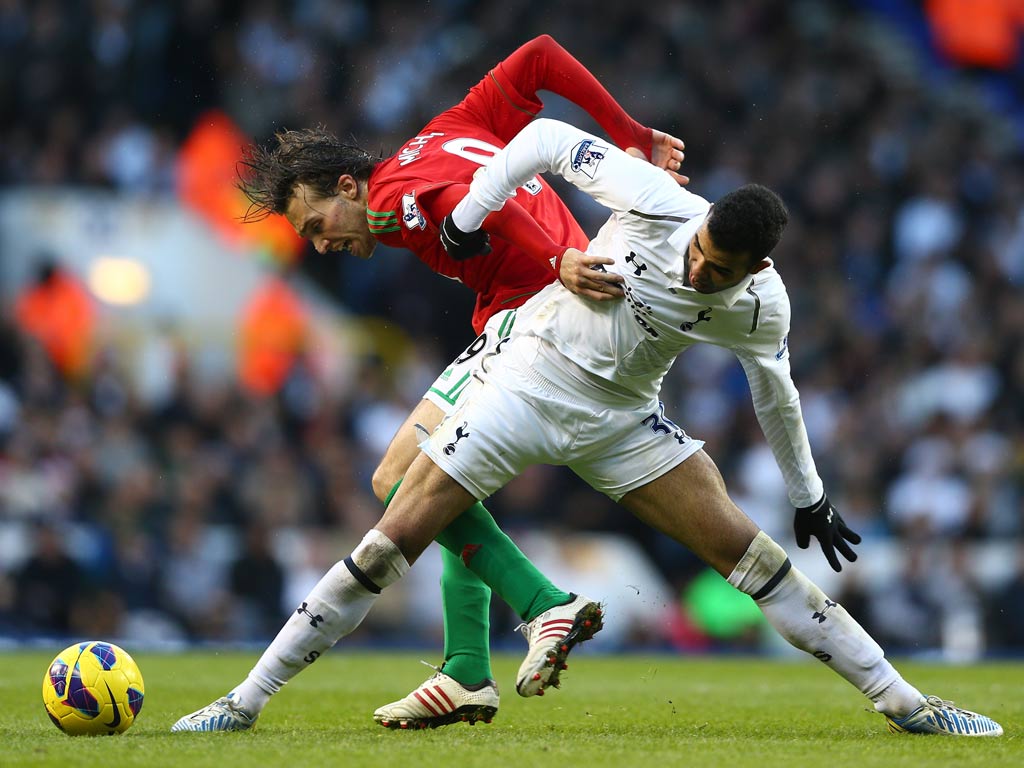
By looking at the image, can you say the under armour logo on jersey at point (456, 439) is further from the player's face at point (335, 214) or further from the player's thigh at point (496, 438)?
the player's face at point (335, 214)

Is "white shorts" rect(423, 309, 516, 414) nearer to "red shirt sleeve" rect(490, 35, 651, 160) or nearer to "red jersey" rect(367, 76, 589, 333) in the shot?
"red jersey" rect(367, 76, 589, 333)

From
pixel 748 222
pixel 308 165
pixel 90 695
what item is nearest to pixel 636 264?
pixel 748 222

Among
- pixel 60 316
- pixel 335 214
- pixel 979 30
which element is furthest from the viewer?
pixel 979 30

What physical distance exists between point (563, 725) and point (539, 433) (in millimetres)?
1280

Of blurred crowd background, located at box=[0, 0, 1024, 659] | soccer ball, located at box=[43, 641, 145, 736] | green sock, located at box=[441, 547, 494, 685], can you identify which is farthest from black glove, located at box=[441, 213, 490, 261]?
blurred crowd background, located at box=[0, 0, 1024, 659]

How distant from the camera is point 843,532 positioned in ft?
17.3

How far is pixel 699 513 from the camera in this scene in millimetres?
4965

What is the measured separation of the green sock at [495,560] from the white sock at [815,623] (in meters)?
0.63

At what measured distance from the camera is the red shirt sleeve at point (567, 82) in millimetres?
5566

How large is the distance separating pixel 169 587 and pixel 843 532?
7.05 meters

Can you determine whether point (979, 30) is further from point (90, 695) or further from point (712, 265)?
point (90, 695)

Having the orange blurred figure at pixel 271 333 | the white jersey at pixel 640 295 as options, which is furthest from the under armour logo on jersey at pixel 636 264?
the orange blurred figure at pixel 271 333

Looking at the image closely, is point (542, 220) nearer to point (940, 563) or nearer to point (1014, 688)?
point (1014, 688)

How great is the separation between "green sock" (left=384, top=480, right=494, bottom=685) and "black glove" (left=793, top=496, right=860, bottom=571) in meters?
1.11
